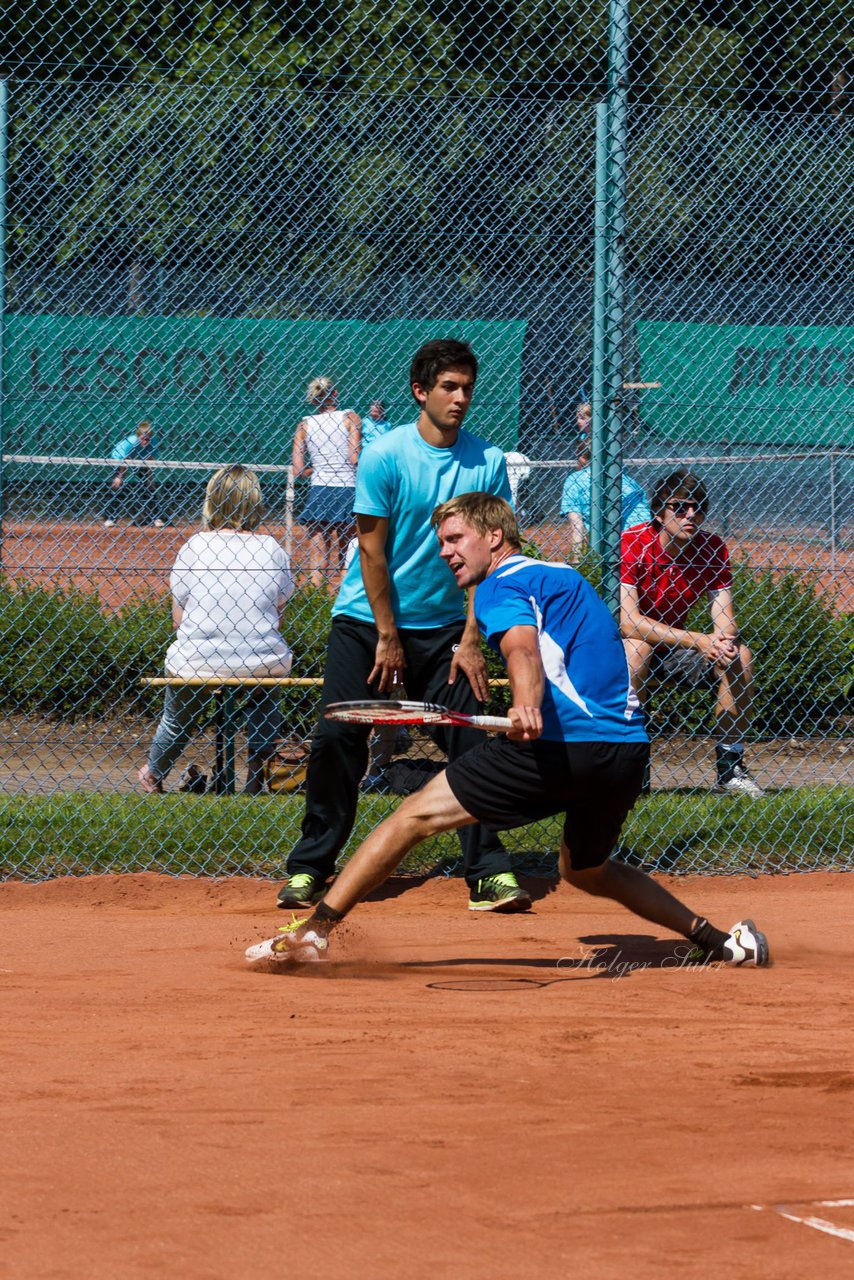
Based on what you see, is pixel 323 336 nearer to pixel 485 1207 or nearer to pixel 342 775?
pixel 342 775

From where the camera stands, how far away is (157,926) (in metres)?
6.12

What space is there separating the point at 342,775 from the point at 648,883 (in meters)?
1.37

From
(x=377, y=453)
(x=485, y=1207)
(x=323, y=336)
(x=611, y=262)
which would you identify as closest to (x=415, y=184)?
(x=323, y=336)

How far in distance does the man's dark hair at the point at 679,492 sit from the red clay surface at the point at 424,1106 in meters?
2.30

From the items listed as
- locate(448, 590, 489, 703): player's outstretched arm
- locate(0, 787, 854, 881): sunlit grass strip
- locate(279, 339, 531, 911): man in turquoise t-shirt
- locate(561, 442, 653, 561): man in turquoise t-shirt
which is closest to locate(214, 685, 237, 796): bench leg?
locate(0, 787, 854, 881): sunlit grass strip

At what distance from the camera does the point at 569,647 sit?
A: 495 cm

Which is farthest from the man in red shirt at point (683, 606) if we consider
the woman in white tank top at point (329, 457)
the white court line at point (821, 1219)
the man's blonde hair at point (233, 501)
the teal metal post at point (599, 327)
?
the white court line at point (821, 1219)

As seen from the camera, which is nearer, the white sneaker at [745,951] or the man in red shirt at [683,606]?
the white sneaker at [745,951]

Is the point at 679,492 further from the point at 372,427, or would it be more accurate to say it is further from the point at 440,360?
the point at 372,427

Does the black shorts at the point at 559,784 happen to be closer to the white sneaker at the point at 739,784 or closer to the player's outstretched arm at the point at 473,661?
the player's outstretched arm at the point at 473,661

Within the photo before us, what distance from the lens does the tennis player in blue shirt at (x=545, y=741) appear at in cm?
491

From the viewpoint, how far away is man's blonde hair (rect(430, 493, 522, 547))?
4965 millimetres

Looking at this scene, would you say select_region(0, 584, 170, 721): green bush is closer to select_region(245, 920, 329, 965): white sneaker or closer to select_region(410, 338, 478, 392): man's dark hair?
select_region(410, 338, 478, 392): man's dark hair

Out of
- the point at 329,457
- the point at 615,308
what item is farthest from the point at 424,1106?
the point at 329,457
